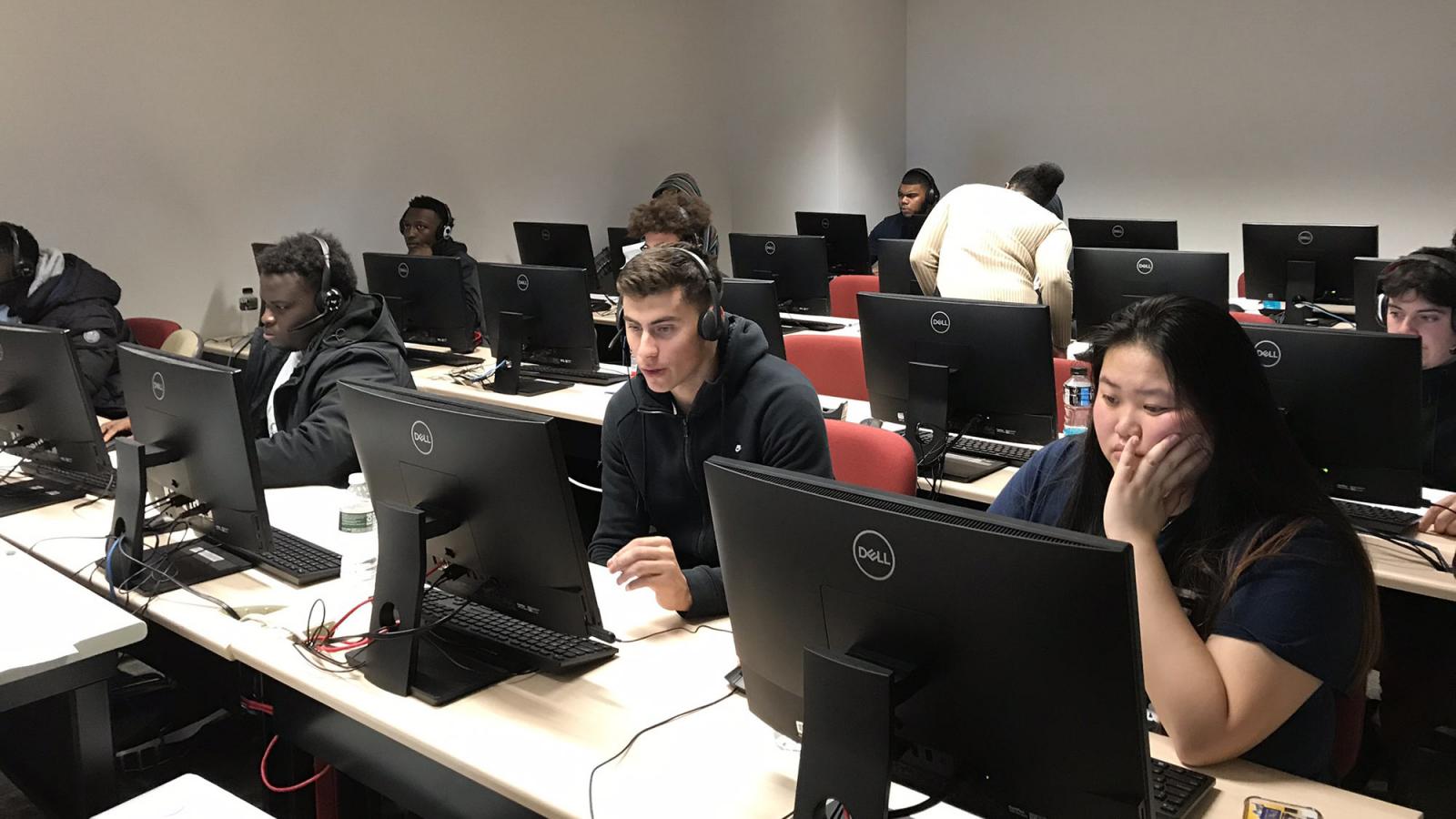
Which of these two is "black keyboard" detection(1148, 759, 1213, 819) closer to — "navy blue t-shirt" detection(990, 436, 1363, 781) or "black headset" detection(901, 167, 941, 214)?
"navy blue t-shirt" detection(990, 436, 1363, 781)

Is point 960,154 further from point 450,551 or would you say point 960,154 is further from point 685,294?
point 450,551

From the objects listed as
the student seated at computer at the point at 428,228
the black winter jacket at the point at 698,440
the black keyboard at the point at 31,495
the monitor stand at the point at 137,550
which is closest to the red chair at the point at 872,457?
the black winter jacket at the point at 698,440

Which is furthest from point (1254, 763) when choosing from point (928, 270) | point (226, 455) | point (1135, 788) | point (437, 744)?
point (928, 270)

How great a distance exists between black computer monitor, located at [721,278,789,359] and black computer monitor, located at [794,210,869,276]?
3.06m

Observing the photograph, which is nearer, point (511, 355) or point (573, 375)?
point (511, 355)

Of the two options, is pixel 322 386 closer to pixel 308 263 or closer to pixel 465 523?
pixel 308 263

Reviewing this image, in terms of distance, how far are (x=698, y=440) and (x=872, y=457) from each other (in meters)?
0.42

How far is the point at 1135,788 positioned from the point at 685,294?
1.30 m

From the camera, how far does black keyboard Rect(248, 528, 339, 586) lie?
2.12m

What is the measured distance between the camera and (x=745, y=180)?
8.21 meters

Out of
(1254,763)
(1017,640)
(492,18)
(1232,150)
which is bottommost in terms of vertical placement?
(1254,763)

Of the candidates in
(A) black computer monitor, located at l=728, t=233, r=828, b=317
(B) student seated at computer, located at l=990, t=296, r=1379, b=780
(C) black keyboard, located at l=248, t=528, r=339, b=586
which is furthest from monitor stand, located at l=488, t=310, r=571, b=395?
(B) student seated at computer, located at l=990, t=296, r=1379, b=780

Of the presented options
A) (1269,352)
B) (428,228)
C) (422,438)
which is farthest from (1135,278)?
(428,228)

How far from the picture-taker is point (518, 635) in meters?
1.82
